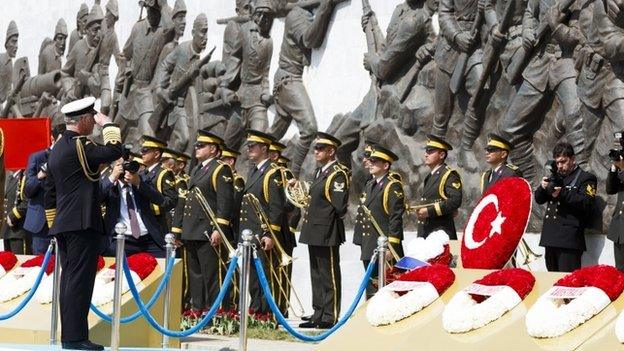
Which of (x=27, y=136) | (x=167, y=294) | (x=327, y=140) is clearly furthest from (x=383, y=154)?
(x=27, y=136)

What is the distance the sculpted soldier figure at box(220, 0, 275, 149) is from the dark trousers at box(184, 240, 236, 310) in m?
3.38

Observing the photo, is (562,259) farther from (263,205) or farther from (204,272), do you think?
(204,272)

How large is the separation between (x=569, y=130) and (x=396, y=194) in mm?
1677

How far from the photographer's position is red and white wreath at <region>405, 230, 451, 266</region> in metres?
8.27

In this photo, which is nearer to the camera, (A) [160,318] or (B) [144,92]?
(A) [160,318]

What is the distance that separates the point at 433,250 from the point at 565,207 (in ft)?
11.7

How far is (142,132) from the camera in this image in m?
19.6

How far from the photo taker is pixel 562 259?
38.3ft

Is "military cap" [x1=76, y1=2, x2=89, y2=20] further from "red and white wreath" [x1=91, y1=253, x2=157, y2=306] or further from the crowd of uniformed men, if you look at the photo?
"red and white wreath" [x1=91, y1=253, x2=157, y2=306]

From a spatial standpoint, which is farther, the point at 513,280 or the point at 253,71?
the point at 253,71

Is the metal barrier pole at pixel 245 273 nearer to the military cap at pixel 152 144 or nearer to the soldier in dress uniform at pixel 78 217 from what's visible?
the soldier in dress uniform at pixel 78 217

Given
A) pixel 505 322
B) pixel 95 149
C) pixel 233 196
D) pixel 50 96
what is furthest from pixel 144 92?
pixel 505 322

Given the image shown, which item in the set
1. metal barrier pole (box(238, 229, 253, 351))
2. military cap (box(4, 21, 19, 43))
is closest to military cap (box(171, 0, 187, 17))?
military cap (box(4, 21, 19, 43))

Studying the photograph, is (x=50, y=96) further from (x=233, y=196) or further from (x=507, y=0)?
(x=507, y=0)
